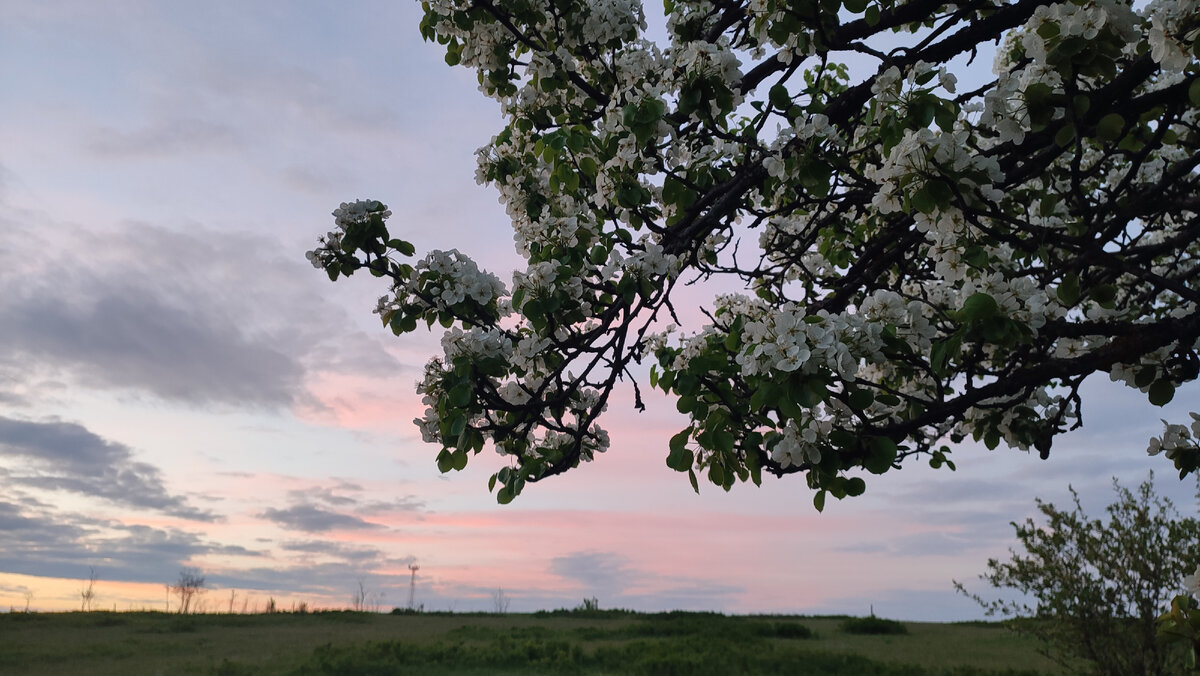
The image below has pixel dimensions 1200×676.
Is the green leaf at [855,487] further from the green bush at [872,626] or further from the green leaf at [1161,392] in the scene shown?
the green bush at [872,626]

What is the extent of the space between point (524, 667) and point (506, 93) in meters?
9.24

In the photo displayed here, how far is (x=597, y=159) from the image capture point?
578 cm

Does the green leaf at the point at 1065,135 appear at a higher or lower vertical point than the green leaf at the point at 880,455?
higher

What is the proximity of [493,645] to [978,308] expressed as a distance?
12526 mm

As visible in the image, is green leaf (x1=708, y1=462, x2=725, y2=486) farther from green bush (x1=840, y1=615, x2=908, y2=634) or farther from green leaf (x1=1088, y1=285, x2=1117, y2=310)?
green bush (x1=840, y1=615, x2=908, y2=634)

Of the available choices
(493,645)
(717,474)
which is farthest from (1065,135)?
(493,645)

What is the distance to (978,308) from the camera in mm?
3807

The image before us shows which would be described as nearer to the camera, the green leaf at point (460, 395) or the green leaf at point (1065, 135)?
the green leaf at point (1065, 135)

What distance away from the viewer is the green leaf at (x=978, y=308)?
3811mm

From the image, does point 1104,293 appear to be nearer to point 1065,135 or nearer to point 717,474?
point 1065,135

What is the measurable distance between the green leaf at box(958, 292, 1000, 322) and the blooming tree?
12mm

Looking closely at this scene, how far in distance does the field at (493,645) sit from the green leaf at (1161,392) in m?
8.12

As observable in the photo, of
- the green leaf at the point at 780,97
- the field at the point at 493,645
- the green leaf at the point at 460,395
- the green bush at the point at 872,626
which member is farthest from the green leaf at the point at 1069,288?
the green bush at the point at 872,626

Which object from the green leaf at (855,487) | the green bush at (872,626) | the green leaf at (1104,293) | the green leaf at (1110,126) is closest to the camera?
the green leaf at (1110,126)
